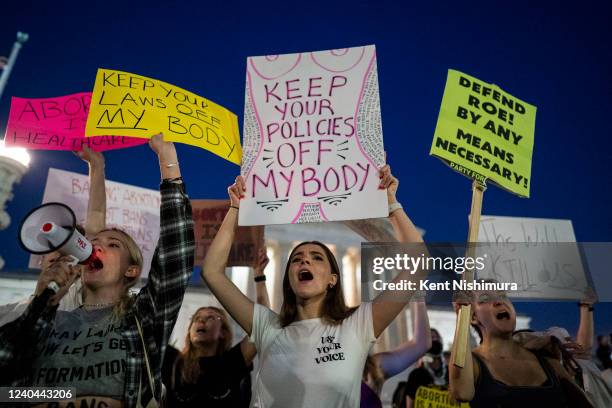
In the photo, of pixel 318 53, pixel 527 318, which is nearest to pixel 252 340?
pixel 318 53

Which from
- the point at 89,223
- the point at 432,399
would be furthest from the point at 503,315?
the point at 89,223

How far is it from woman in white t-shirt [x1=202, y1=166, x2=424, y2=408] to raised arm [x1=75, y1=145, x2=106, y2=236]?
117cm

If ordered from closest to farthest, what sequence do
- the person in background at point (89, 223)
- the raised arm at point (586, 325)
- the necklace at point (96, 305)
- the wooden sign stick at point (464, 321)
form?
1. the necklace at point (96, 305)
2. the wooden sign stick at point (464, 321)
3. the person in background at point (89, 223)
4. the raised arm at point (586, 325)

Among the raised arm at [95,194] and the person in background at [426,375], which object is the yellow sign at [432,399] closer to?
the person in background at [426,375]

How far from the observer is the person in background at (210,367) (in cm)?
269

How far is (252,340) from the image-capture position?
2.54m

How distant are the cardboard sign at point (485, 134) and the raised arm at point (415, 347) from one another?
42.9 inches

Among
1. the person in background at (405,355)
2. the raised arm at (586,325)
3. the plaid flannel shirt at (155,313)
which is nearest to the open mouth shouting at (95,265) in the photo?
the plaid flannel shirt at (155,313)

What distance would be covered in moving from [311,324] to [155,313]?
2.72ft

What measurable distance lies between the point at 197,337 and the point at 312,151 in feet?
5.23

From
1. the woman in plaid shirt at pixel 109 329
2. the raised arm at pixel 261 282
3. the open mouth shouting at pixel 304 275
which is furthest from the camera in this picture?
the raised arm at pixel 261 282

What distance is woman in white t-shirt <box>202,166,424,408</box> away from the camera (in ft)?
7.09

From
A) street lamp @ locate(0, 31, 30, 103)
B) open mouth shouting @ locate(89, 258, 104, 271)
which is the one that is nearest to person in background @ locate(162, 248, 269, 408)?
open mouth shouting @ locate(89, 258, 104, 271)

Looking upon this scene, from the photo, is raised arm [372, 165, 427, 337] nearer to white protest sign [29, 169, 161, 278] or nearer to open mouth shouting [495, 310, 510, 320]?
open mouth shouting [495, 310, 510, 320]
